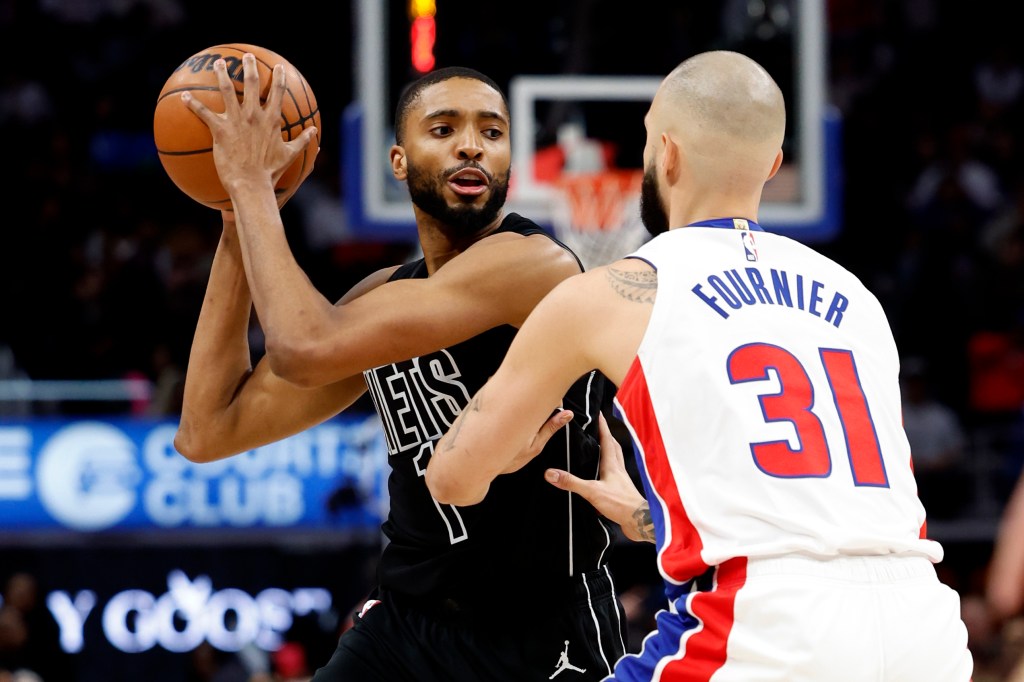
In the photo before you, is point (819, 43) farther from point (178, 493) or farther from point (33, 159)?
point (33, 159)

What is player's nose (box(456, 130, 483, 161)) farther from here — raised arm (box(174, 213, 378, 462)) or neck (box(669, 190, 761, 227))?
neck (box(669, 190, 761, 227))

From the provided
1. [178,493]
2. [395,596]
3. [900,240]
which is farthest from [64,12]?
[395,596]

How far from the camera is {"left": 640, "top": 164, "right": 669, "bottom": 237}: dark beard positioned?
10.7 feet

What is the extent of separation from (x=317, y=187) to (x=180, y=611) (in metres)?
4.72

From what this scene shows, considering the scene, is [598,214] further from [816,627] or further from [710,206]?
[816,627]

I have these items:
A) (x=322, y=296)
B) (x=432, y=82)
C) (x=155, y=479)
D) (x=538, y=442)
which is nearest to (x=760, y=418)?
(x=538, y=442)

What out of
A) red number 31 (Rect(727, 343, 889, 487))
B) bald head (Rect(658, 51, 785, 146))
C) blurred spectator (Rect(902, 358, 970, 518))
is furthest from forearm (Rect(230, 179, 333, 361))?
blurred spectator (Rect(902, 358, 970, 518))

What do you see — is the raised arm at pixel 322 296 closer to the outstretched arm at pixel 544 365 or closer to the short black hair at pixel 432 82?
the short black hair at pixel 432 82

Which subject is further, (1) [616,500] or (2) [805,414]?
(1) [616,500]

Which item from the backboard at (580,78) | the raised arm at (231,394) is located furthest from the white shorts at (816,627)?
the backboard at (580,78)

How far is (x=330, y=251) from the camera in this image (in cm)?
1338

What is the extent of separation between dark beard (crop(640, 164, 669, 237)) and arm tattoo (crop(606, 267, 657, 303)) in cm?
29

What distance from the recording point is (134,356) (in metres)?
12.6

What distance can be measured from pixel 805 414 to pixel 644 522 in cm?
85
